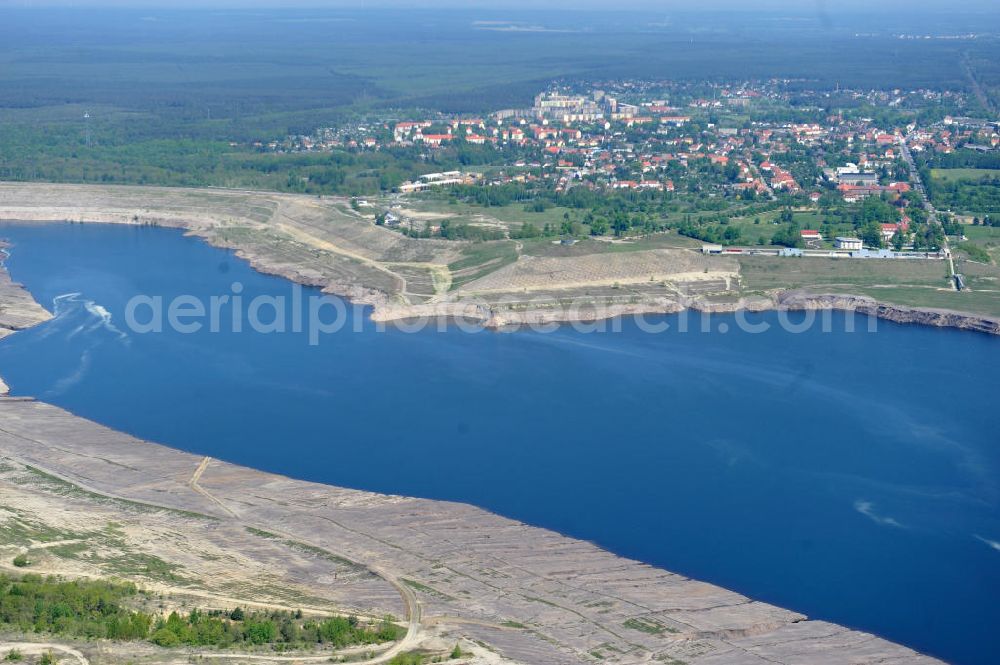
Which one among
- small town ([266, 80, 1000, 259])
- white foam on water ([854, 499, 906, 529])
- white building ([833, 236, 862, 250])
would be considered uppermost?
small town ([266, 80, 1000, 259])

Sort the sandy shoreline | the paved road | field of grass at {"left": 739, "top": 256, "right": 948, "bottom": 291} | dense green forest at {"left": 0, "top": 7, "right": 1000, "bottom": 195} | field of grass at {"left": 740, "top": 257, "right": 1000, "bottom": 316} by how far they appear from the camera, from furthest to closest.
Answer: dense green forest at {"left": 0, "top": 7, "right": 1000, "bottom": 195} < the paved road < field of grass at {"left": 739, "top": 256, "right": 948, "bottom": 291} < field of grass at {"left": 740, "top": 257, "right": 1000, "bottom": 316} < the sandy shoreline

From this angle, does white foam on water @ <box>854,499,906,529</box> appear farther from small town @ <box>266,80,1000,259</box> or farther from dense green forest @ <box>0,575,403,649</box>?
small town @ <box>266,80,1000,259</box>

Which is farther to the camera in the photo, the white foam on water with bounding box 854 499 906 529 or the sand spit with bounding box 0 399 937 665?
the white foam on water with bounding box 854 499 906 529

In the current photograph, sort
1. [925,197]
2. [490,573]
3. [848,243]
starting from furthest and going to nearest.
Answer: [925,197] < [848,243] < [490,573]

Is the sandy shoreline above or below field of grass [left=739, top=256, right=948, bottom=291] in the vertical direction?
below

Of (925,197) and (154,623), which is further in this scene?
(925,197)

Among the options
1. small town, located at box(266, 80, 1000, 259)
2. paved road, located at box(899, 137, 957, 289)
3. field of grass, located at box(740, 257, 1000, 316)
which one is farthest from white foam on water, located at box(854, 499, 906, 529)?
small town, located at box(266, 80, 1000, 259)

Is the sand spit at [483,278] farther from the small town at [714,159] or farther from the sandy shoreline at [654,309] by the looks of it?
the small town at [714,159]

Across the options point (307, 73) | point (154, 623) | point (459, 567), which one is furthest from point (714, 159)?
point (307, 73)

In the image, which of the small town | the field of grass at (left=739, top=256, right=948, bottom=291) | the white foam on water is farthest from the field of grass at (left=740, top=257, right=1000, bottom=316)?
the white foam on water

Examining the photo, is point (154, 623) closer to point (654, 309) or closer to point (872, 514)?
point (872, 514)

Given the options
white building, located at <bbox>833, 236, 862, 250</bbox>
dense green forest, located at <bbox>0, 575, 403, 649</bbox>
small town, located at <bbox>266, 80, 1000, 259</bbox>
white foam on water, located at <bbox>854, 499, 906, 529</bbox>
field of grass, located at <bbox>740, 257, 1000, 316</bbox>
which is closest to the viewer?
dense green forest, located at <bbox>0, 575, 403, 649</bbox>
